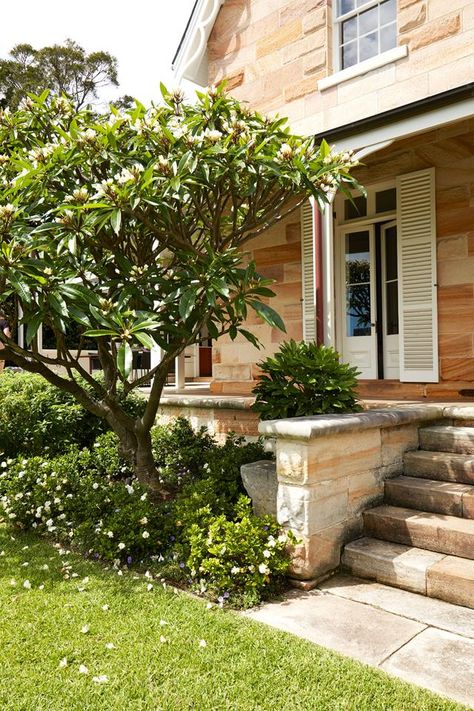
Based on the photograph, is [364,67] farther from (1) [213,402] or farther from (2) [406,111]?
(1) [213,402]

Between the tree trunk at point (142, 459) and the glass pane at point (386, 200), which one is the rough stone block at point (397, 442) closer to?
the tree trunk at point (142, 459)

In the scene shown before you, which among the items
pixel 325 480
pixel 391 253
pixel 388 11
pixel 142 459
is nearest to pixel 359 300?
pixel 391 253

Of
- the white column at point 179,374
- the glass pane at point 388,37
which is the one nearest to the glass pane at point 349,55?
the glass pane at point 388,37

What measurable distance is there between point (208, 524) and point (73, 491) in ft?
4.82

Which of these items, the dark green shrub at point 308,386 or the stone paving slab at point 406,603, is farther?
the dark green shrub at point 308,386

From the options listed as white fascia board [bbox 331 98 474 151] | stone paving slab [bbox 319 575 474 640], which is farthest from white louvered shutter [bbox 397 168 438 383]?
stone paving slab [bbox 319 575 474 640]

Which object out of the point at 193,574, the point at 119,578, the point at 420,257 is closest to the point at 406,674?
the point at 193,574

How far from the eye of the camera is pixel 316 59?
6.59 meters

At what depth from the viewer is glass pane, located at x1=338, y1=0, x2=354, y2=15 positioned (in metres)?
6.48

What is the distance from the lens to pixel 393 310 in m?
6.54

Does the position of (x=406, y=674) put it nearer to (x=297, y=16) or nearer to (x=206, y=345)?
(x=297, y=16)

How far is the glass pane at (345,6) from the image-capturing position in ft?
21.3

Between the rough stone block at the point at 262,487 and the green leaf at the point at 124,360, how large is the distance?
1.15 m

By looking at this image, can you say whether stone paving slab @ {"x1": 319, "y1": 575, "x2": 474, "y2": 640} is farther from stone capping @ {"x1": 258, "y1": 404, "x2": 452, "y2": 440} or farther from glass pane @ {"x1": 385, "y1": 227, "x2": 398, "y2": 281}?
glass pane @ {"x1": 385, "y1": 227, "x2": 398, "y2": 281}
